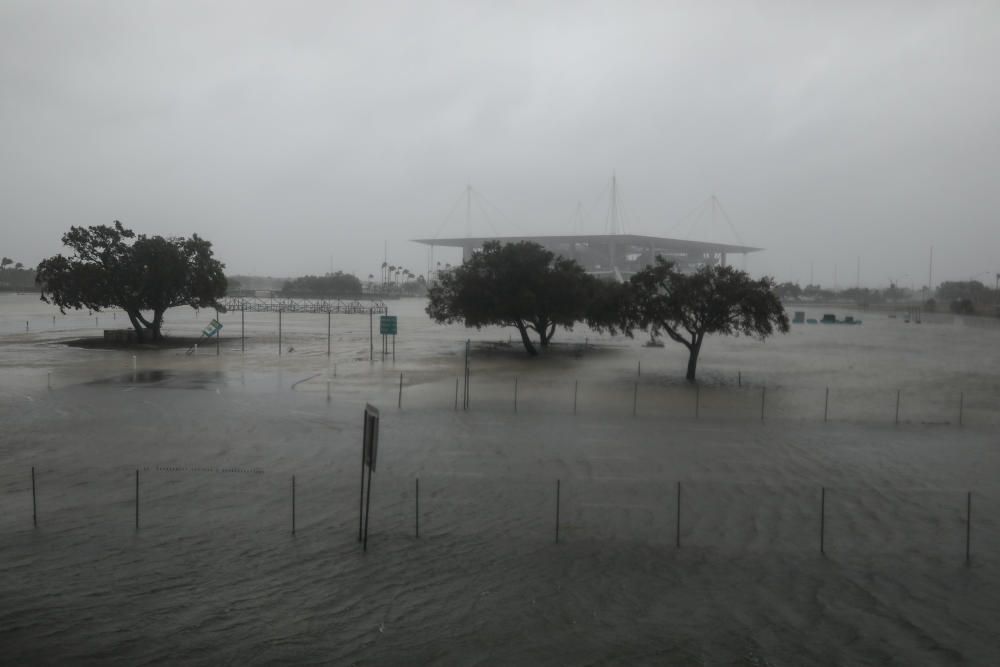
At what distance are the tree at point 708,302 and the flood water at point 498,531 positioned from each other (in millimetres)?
8708

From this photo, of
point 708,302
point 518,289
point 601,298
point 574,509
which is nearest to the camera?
point 574,509

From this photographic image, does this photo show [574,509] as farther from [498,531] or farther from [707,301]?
[707,301]

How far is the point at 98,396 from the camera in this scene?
29094 millimetres

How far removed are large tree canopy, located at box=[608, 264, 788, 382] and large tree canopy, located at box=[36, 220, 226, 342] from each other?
115 ft

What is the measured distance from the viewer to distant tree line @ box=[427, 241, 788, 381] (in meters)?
38.4

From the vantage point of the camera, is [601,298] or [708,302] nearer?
[708,302]

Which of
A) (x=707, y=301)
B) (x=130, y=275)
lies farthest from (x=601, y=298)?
(x=130, y=275)

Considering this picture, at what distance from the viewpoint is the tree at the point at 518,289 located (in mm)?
52469

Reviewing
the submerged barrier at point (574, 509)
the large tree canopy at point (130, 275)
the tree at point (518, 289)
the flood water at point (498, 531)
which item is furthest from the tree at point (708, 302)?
the large tree canopy at point (130, 275)

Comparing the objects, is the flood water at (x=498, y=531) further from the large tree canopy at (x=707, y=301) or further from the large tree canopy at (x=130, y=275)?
the large tree canopy at (x=130, y=275)

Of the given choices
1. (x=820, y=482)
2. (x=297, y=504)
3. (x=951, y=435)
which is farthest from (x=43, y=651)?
(x=951, y=435)

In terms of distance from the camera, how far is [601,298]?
5138 cm

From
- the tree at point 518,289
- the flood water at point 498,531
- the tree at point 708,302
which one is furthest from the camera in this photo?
the tree at point 518,289

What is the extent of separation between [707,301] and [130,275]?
4213 cm
